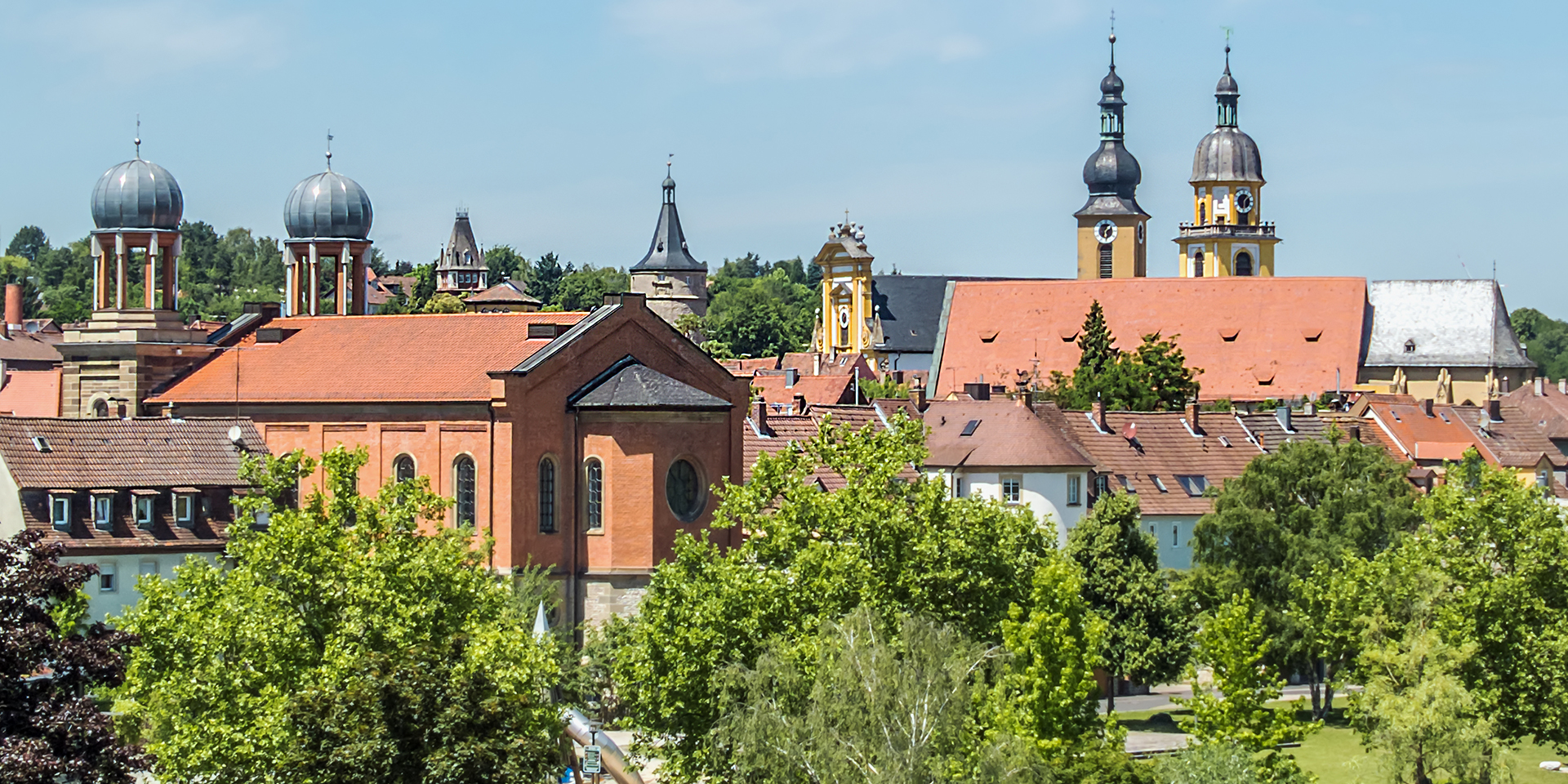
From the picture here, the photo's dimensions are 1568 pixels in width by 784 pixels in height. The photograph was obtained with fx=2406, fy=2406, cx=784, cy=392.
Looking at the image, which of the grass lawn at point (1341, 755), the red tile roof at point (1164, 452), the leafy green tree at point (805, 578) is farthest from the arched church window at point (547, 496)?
the red tile roof at point (1164, 452)

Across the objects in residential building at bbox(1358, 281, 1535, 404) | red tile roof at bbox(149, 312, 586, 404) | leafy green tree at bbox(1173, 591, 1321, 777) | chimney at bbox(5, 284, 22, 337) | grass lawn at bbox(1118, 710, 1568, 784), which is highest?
chimney at bbox(5, 284, 22, 337)

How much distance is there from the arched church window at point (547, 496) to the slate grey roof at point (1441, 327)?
2960 inches

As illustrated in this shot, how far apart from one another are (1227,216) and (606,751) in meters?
118

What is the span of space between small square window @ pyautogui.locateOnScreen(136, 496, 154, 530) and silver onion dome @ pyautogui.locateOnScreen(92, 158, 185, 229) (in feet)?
40.7

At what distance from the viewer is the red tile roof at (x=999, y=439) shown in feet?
221

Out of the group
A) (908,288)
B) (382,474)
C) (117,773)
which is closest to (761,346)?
(908,288)

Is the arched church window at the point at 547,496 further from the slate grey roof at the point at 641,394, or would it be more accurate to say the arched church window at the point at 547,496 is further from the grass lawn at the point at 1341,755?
the grass lawn at the point at 1341,755

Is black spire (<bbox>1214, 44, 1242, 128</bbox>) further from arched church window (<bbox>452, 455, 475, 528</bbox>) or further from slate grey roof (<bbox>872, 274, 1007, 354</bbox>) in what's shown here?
arched church window (<bbox>452, 455, 475, 528</bbox>)

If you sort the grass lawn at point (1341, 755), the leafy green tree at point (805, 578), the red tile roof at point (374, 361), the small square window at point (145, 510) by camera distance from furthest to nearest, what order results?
the red tile roof at point (374, 361) → the small square window at point (145, 510) → the grass lawn at point (1341, 755) → the leafy green tree at point (805, 578)

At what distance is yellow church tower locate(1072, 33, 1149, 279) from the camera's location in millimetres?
162125

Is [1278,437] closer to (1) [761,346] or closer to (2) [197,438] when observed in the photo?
(2) [197,438]

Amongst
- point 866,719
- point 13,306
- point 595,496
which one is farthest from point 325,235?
point 13,306

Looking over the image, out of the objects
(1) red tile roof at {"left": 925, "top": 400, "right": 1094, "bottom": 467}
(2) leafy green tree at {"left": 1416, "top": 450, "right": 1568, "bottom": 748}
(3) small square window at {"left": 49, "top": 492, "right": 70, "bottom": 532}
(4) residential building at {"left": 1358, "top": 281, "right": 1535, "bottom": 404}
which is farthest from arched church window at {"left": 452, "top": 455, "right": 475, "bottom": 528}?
(4) residential building at {"left": 1358, "top": 281, "right": 1535, "bottom": 404}

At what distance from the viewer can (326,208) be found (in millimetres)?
73062
